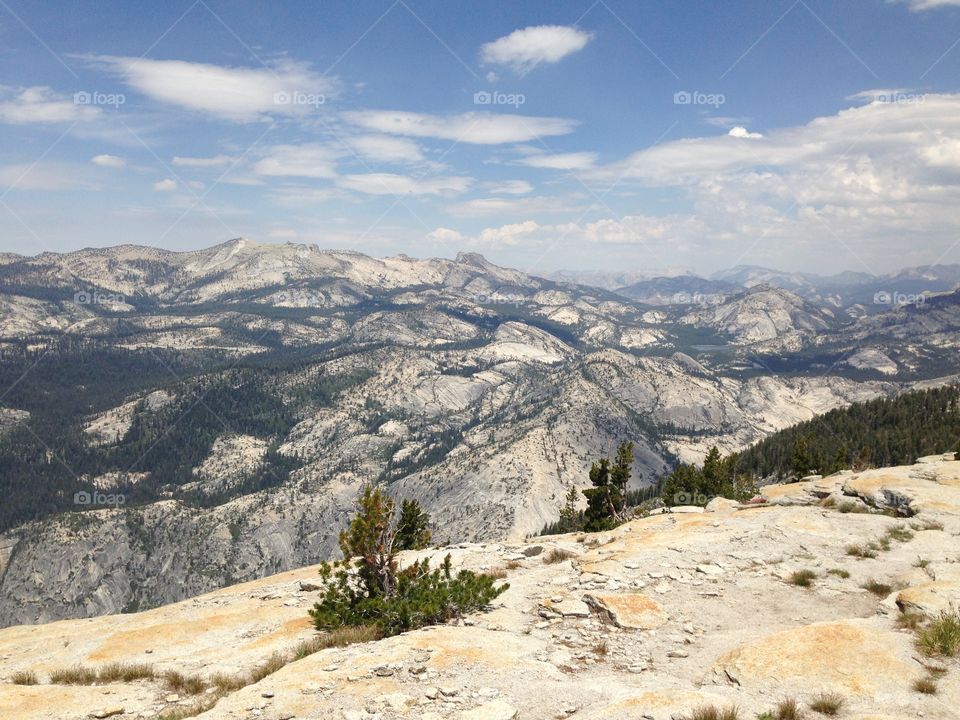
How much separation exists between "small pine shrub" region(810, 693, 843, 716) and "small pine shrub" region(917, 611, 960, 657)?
431 cm

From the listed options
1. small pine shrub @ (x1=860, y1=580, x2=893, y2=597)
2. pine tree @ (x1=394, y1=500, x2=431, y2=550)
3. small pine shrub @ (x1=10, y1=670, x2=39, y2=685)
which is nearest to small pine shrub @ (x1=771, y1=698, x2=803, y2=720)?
small pine shrub @ (x1=860, y1=580, x2=893, y2=597)

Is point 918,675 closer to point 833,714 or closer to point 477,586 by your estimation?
point 833,714

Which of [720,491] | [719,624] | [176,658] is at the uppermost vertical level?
[719,624]

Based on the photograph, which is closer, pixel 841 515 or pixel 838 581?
pixel 838 581

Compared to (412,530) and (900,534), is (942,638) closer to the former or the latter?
(900,534)

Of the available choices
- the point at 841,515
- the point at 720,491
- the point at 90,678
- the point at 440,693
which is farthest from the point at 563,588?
the point at 720,491

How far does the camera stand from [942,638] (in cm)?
1461

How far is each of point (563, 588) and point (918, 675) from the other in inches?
551

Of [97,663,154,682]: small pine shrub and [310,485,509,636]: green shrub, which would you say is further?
[310,485,509,636]: green shrub

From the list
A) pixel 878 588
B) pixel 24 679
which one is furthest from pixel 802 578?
pixel 24 679

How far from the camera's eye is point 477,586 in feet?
74.6

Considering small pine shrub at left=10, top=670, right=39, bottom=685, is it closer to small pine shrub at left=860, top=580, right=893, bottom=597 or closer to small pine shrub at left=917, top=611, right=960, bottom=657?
small pine shrub at left=917, top=611, right=960, bottom=657

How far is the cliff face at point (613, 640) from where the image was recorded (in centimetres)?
1369

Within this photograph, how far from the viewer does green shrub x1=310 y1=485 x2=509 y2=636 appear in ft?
70.8
